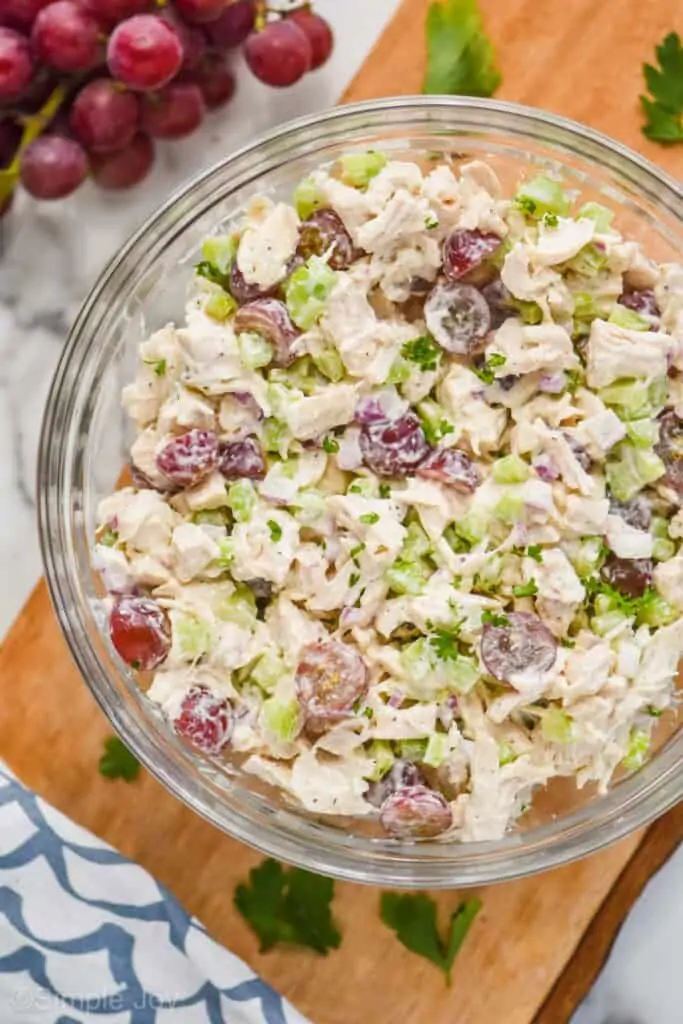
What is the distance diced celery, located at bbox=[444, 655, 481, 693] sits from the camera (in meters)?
1.17

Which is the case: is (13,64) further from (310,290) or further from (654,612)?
(654,612)

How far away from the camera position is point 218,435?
47.9 inches

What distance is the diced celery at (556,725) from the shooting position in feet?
3.82

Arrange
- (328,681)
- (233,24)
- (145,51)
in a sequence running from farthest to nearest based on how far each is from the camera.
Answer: (233,24)
(145,51)
(328,681)

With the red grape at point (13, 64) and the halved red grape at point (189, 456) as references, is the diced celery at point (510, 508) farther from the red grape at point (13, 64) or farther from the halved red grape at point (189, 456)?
the red grape at point (13, 64)

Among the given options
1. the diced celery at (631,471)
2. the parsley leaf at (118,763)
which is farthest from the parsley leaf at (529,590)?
the parsley leaf at (118,763)

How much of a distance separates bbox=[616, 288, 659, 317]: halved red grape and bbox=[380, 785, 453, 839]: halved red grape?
1.64 ft

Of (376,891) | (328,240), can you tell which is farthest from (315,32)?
(376,891)

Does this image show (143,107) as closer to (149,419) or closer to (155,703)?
(149,419)

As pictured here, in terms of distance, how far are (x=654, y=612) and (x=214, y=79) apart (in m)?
0.74

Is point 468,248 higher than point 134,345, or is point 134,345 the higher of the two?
point 468,248

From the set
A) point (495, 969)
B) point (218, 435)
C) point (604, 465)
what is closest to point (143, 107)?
point (218, 435)

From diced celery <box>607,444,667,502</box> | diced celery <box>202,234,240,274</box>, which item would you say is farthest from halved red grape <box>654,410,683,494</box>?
diced celery <box>202,234,240,274</box>

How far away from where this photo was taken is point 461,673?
3.85 feet
